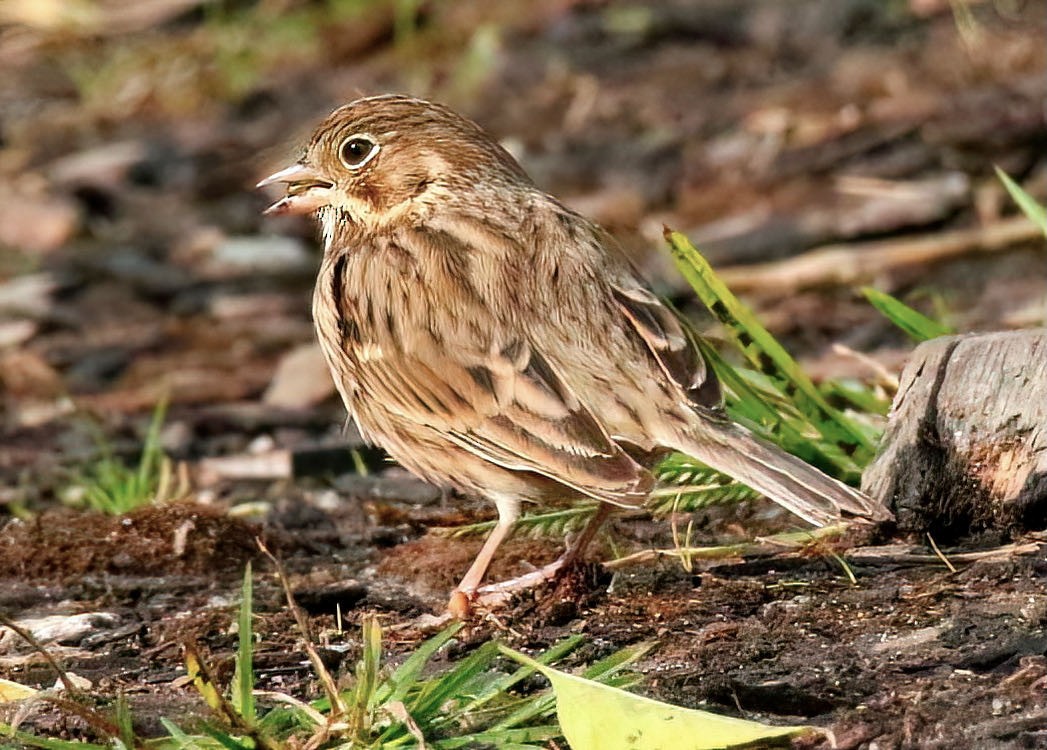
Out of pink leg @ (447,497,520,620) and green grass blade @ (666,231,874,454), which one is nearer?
pink leg @ (447,497,520,620)

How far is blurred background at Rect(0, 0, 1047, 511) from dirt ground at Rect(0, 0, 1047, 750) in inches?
0.8

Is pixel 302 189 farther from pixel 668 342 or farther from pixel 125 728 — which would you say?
pixel 125 728

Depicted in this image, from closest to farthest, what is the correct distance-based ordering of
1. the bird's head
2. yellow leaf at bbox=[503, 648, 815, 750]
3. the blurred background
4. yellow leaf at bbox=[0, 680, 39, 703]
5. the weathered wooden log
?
yellow leaf at bbox=[503, 648, 815, 750], yellow leaf at bbox=[0, 680, 39, 703], the weathered wooden log, the bird's head, the blurred background

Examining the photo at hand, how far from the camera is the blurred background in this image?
724cm

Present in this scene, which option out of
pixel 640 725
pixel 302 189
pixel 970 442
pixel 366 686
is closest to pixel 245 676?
pixel 366 686

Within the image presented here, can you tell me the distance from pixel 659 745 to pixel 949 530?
1.28 meters

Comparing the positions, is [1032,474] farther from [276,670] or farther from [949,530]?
[276,670]

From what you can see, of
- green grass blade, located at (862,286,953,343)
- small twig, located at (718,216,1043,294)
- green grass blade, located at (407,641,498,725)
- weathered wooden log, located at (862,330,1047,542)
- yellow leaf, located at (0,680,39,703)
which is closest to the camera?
green grass blade, located at (407,641,498,725)

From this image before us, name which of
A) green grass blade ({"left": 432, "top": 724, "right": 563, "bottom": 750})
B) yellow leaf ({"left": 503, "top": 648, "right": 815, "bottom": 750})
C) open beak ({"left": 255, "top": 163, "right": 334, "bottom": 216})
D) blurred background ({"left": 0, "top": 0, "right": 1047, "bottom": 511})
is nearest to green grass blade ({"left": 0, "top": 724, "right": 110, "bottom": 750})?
→ green grass blade ({"left": 432, "top": 724, "right": 563, "bottom": 750})

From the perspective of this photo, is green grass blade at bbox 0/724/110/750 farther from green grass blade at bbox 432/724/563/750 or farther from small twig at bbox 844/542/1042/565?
small twig at bbox 844/542/1042/565

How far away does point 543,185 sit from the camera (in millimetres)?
8820

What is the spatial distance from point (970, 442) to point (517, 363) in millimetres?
1025

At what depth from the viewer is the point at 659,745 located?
3113mm

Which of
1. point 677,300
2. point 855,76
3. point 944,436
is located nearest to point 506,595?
point 944,436
